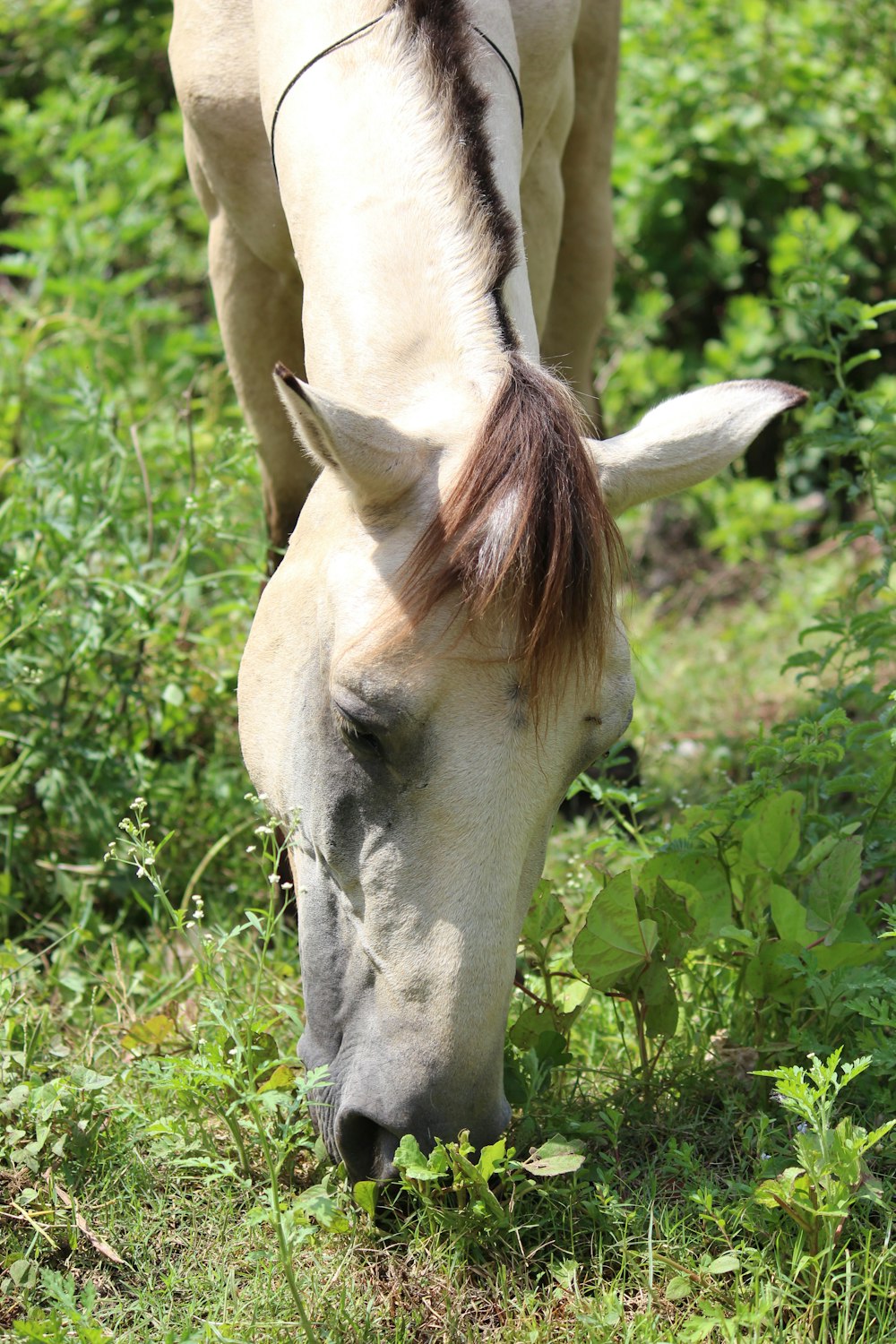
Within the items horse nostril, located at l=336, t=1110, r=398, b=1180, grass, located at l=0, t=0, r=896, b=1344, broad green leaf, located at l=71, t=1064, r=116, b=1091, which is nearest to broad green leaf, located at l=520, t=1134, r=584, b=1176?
grass, located at l=0, t=0, r=896, b=1344

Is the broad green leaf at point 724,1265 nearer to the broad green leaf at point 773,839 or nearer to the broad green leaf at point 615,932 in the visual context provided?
the broad green leaf at point 615,932

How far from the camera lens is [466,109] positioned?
2.32 meters

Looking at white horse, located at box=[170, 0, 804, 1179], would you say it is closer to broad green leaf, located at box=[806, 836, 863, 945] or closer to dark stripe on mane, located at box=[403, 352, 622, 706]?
dark stripe on mane, located at box=[403, 352, 622, 706]

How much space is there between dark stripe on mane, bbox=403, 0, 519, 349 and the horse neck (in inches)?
0.6

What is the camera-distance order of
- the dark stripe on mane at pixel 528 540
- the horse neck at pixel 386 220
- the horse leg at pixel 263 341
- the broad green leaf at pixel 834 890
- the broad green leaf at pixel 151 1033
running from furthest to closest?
the horse leg at pixel 263 341 → the broad green leaf at pixel 151 1033 → the broad green leaf at pixel 834 890 → the horse neck at pixel 386 220 → the dark stripe on mane at pixel 528 540

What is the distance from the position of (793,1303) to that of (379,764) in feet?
3.50

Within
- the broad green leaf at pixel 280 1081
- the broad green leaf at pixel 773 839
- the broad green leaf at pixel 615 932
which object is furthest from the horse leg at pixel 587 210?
the broad green leaf at pixel 280 1081

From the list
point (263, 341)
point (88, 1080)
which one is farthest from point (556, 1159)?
point (263, 341)

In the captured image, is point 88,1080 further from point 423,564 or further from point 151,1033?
point 423,564

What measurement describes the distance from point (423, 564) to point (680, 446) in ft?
1.69

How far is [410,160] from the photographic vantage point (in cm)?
229

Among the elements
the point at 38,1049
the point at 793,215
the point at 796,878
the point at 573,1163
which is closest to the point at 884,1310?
the point at 573,1163

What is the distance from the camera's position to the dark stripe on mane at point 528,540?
1.81m

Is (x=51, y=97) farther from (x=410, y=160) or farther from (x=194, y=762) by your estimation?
(x=410, y=160)
